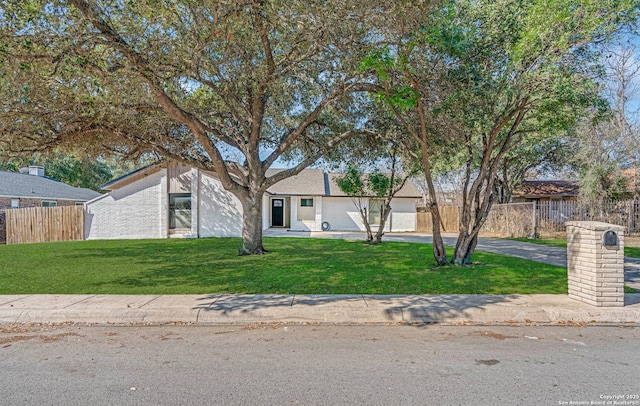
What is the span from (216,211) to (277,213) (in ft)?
24.2

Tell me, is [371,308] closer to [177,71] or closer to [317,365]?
[317,365]

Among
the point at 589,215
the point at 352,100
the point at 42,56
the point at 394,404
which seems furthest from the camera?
the point at 589,215

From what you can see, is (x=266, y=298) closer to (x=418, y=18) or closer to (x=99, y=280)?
(x=99, y=280)

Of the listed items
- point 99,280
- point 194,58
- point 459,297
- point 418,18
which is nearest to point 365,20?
point 418,18

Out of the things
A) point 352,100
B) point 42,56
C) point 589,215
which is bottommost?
point 589,215

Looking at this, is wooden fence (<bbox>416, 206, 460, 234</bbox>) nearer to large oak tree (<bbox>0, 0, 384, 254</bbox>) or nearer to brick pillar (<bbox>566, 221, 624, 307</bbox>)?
large oak tree (<bbox>0, 0, 384, 254</bbox>)

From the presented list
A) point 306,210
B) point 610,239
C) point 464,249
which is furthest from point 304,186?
point 610,239

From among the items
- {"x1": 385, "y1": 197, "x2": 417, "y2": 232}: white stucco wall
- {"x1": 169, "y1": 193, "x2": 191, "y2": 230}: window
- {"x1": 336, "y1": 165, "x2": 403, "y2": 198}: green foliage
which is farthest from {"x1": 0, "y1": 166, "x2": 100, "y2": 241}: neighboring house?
{"x1": 385, "y1": 197, "x2": 417, "y2": 232}: white stucco wall

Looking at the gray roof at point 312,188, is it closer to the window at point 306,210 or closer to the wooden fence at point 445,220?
the window at point 306,210

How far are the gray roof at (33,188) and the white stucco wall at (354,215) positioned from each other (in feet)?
61.4

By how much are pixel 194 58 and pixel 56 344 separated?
5.67m

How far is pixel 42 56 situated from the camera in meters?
6.65

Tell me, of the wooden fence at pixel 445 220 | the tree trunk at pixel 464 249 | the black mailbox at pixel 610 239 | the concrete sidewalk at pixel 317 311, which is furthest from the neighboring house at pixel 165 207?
the black mailbox at pixel 610 239

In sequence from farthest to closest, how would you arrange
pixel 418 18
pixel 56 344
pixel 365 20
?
pixel 365 20 → pixel 418 18 → pixel 56 344
